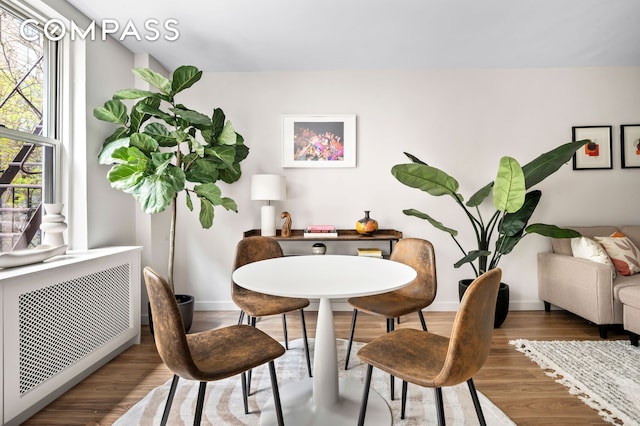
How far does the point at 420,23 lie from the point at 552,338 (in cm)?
274

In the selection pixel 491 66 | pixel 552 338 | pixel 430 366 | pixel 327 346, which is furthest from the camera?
pixel 491 66

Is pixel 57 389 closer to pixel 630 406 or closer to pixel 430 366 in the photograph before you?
pixel 430 366

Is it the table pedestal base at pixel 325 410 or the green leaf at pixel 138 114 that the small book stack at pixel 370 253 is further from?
the green leaf at pixel 138 114

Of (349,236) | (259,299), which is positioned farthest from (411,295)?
(349,236)

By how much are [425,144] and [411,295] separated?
1.89m

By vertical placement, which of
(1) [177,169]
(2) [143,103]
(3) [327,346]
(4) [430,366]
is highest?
(2) [143,103]

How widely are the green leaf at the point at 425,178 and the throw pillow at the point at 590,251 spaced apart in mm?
1272

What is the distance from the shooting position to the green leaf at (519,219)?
9.07 ft

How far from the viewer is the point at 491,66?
335cm

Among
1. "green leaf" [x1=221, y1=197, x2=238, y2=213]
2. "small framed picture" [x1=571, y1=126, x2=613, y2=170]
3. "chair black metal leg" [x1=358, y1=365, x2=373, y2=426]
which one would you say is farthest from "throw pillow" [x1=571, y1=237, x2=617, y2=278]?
"green leaf" [x1=221, y1=197, x2=238, y2=213]

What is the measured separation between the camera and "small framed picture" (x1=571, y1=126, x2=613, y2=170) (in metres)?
3.38

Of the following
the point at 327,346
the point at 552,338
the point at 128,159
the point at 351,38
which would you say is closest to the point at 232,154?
the point at 128,159

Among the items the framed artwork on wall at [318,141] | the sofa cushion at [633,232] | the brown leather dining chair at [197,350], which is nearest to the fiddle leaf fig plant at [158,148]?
the framed artwork on wall at [318,141]

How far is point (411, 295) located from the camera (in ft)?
6.91
